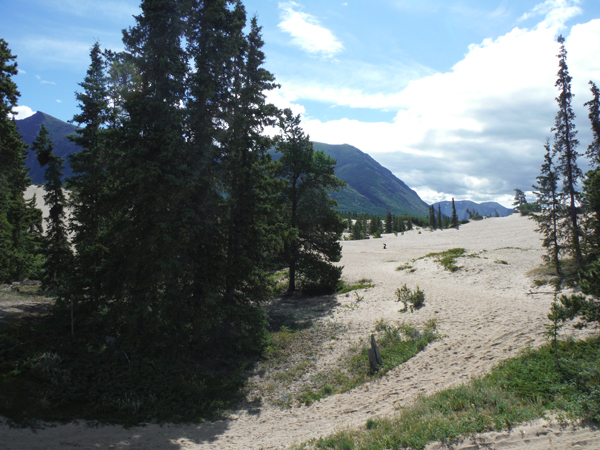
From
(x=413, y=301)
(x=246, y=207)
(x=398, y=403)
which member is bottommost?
(x=398, y=403)

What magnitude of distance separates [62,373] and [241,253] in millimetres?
7570

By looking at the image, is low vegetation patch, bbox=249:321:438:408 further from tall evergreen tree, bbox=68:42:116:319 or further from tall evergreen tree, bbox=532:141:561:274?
tall evergreen tree, bbox=532:141:561:274

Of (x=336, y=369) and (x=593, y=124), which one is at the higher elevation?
(x=593, y=124)

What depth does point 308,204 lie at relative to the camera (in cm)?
2495

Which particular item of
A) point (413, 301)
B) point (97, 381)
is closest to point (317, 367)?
point (97, 381)

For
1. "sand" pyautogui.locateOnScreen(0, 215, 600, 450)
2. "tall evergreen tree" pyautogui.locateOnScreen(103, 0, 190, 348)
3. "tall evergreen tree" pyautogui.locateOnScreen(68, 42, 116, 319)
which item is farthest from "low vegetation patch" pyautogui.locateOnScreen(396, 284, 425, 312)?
"tall evergreen tree" pyautogui.locateOnScreen(68, 42, 116, 319)

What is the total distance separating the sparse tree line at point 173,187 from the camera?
12.8 meters

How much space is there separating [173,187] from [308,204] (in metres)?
13.6

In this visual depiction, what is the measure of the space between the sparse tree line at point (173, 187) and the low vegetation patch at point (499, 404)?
25.3ft

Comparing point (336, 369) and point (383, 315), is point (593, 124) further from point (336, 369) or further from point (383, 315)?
point (336, 369)

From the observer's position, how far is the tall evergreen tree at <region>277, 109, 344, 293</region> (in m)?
24.7

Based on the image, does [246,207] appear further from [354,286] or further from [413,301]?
[354,286]

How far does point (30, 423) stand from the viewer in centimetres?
864

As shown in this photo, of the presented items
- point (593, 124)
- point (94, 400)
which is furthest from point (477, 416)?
point (593, 124)
